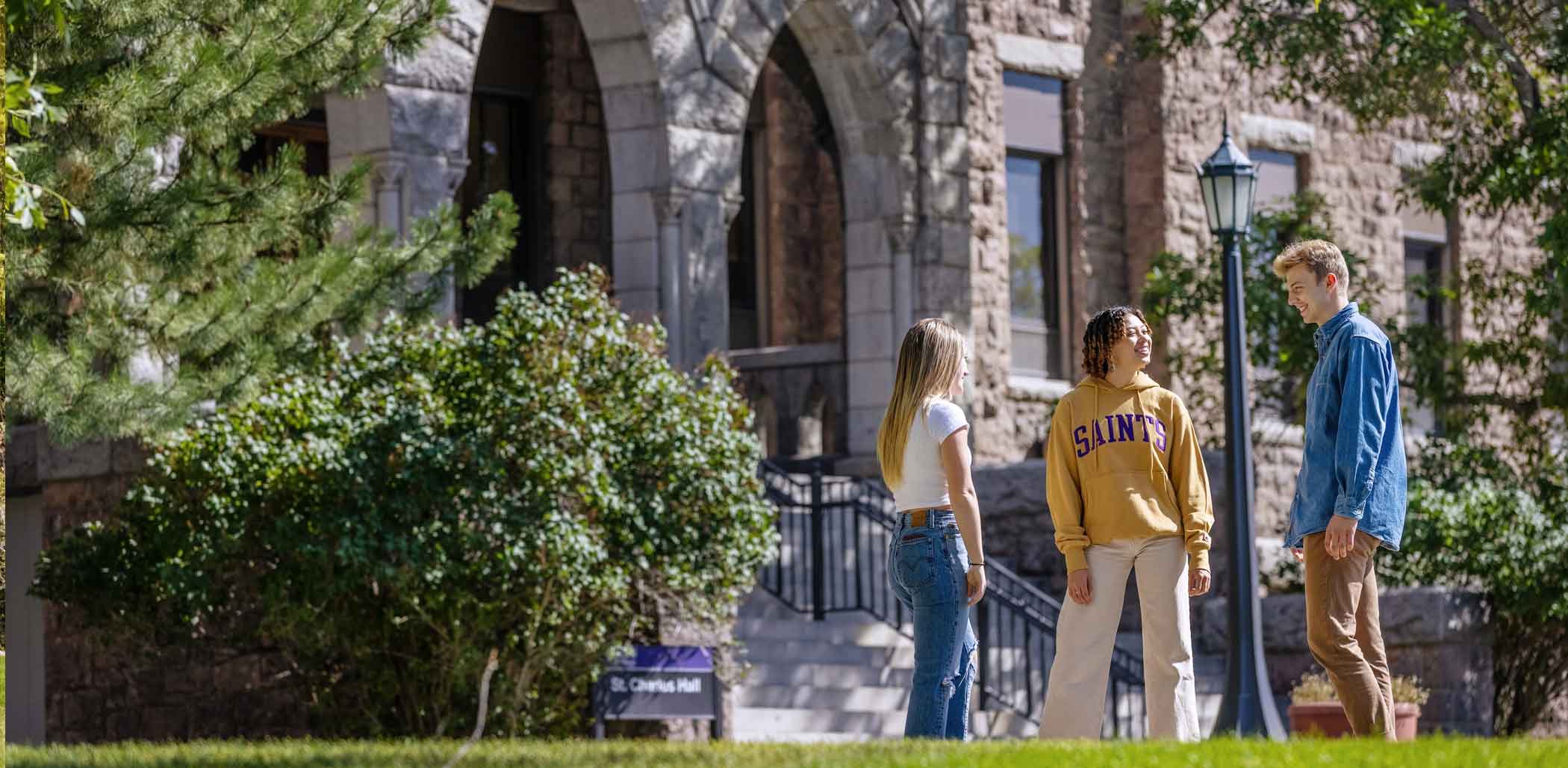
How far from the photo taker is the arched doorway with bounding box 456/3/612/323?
18703mm

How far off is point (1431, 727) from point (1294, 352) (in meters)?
3.10

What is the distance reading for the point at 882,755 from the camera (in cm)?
617

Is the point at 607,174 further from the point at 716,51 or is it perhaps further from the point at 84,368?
the point at 84,368

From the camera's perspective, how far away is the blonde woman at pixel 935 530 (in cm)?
719

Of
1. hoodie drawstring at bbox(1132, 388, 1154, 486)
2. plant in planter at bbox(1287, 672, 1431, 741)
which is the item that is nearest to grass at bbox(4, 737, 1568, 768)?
hoodie drawstring at bbox(1132, 388, 1154, 486)

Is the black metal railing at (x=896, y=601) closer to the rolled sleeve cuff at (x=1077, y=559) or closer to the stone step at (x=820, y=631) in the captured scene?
the stone step at (x=820, y=631)

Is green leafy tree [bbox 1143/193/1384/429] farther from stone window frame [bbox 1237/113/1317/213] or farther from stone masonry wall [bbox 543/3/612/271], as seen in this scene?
stone masonry wall [bbox 543/3/612/271]

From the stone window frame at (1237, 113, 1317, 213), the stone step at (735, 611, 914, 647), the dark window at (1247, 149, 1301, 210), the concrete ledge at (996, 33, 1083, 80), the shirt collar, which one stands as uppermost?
the concrete ledge at (996, 33, 1083, 80)

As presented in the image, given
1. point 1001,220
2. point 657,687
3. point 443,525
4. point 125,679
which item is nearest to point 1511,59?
point 1001,220

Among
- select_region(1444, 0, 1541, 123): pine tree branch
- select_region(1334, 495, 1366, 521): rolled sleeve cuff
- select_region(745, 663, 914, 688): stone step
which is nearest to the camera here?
select_region(1334, 495, 1366, 521): rolled sleeve cuff

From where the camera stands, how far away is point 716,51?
1602 centimetres

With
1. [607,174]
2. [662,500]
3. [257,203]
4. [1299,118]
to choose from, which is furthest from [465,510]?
[1299,118]

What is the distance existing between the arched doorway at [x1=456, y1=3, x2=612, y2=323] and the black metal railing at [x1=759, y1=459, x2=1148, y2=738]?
4.19 metres

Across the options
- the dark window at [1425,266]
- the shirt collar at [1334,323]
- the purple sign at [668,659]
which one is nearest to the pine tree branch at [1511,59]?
the dark window at [1425,266]
